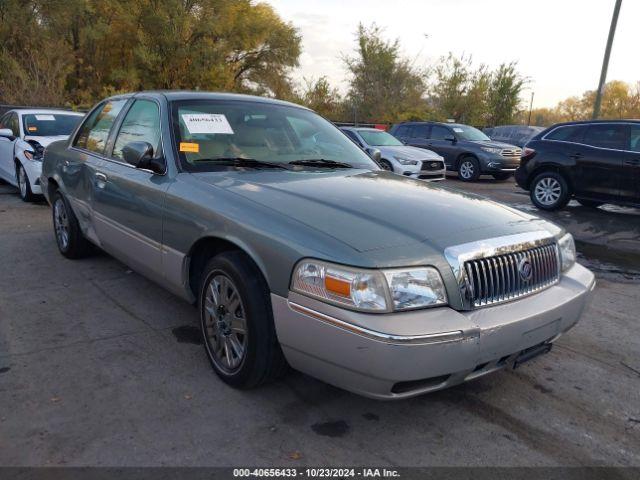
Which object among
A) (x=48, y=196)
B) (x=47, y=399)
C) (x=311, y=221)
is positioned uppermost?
(x=311, y=221)

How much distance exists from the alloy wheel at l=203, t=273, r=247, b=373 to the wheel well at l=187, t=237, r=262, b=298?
0.17 metres

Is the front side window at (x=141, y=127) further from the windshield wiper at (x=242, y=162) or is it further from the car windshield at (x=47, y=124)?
the car windshield at (x=47, y=124)

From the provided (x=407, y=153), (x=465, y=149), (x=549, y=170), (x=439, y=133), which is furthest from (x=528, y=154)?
(x=439, y=133)

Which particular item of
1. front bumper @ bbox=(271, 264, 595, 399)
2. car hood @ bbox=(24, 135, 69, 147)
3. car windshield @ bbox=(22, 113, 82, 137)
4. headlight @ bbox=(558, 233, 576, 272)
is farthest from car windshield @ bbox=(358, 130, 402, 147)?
front bumper @ bbox=(271, 264, 595, 399)

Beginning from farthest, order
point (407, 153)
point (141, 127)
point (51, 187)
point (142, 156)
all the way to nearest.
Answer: point (407, 153) < point (51, 187) < point (141, 127) < point (142, 156)

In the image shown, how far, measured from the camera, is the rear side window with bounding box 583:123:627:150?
350 inches

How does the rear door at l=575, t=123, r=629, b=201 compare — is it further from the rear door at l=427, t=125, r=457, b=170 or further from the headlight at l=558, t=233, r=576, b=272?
the headlight at l=558, t=233, r=576, b=272

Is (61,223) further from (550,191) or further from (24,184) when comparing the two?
(550,191)

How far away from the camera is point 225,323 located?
9.86 ft

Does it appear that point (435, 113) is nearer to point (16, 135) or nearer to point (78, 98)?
point (78, 98)

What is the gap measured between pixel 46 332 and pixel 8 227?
12.3ft

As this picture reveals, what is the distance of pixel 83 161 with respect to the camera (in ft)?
15.4

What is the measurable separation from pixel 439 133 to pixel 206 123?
42.6ft

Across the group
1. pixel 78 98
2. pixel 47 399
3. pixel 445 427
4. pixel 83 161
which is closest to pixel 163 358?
pixel 47 399
